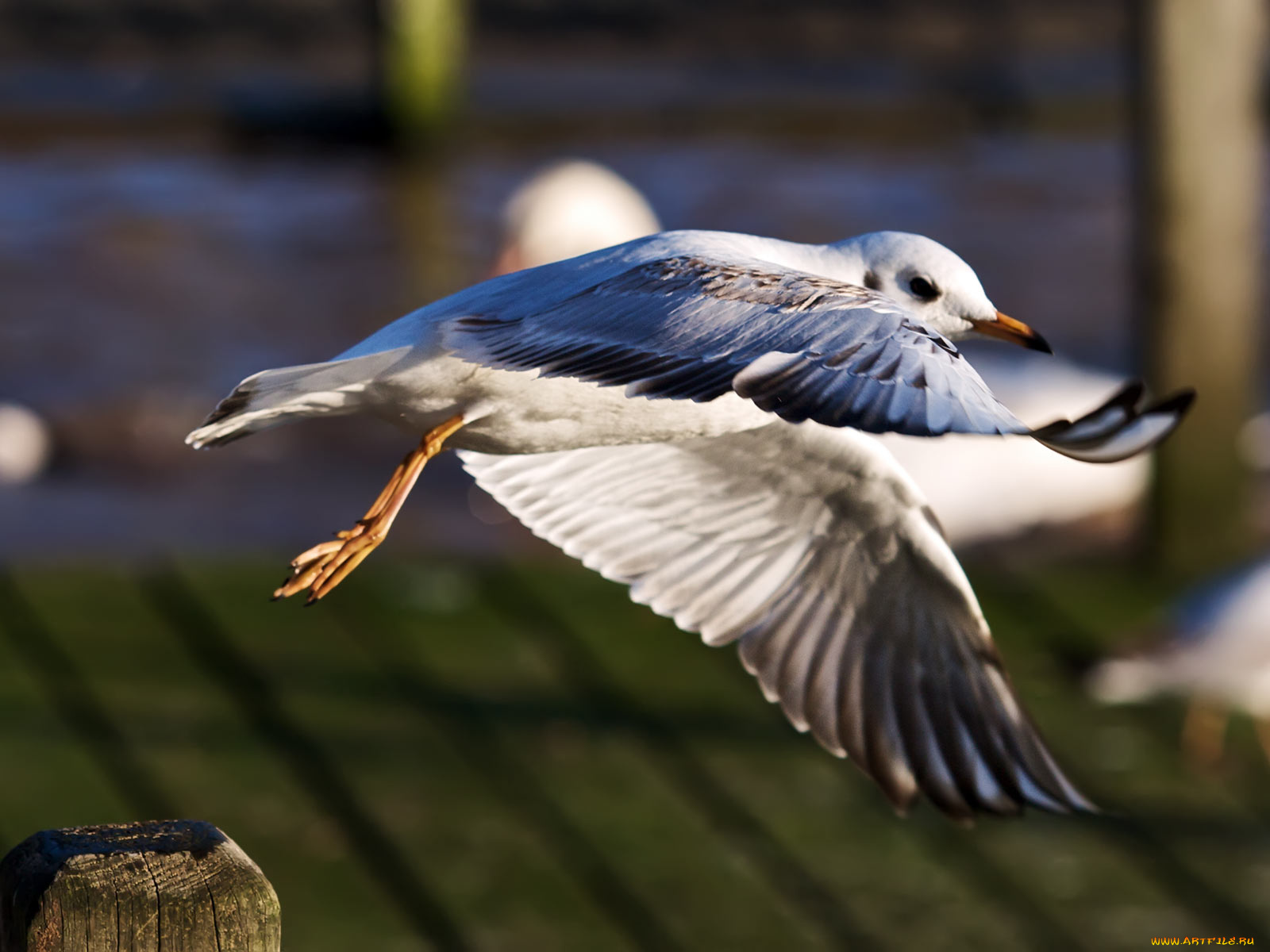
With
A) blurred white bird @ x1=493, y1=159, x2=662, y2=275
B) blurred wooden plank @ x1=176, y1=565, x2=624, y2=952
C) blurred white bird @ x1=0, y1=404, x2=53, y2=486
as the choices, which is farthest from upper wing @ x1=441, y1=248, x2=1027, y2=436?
blurred white bird @ x1=0, y1=404, x2=53, y2=486

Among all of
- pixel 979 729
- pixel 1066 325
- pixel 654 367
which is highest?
pixel 654 367

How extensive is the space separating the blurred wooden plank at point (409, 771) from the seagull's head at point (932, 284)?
62.7 inches

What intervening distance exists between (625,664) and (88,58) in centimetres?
1149

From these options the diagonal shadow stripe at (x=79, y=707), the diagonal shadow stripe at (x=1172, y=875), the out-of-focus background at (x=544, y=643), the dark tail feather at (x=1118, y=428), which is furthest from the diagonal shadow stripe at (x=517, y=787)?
the dark tail feather at (x=1118, y=428)

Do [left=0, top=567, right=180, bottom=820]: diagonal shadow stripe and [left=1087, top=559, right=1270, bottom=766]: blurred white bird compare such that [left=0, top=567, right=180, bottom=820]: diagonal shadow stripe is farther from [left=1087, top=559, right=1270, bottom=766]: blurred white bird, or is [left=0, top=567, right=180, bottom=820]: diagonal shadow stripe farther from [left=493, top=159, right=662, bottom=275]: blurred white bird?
[left=493, top=159, right=662, bottom=275]: blurred white bird

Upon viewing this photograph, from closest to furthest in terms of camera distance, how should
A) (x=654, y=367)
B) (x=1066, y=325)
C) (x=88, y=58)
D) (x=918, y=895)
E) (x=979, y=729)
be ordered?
1. (x=654, y=367)
2. (x=979, y=729)
3. (x=918, y=895)
4. (x=1066, y=325)
5. (x=88, y=58)

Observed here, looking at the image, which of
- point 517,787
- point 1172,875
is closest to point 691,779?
point 517,787

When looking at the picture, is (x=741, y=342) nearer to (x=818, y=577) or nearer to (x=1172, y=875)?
(x=818, y=577)

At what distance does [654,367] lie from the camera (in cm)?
178

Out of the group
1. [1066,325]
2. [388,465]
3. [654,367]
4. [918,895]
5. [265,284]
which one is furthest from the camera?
[265,284]

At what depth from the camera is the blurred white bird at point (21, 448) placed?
5.90 m

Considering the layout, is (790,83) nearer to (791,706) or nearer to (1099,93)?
(1099,93)

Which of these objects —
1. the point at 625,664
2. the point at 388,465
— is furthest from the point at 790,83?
the point at 625,664

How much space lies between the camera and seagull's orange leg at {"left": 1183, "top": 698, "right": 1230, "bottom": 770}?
394 centimetres
